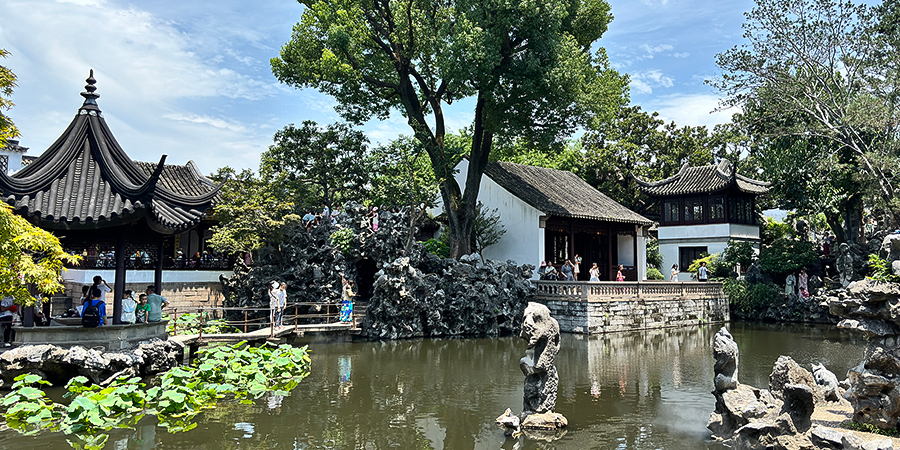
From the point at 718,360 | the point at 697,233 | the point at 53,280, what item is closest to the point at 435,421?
the point at 718,360

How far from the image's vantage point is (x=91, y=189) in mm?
12555

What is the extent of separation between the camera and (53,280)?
1025 cm

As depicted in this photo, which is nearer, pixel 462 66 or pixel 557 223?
pixel 462 66

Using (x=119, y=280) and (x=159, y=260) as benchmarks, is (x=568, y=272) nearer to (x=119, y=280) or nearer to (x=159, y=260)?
(x=159, y=260)

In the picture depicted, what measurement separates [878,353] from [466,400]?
21.0 feet

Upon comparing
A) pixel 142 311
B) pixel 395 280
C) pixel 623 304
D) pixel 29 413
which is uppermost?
pixel 395 280

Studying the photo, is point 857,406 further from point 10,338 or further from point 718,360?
point 10,338

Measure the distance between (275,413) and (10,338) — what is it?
6.67m

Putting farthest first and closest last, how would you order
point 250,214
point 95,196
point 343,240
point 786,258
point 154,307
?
point 786,258 < point 343,240 < point 250,214 < point 154,307 < point 95,196

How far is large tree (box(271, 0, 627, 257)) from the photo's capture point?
66.2 feet

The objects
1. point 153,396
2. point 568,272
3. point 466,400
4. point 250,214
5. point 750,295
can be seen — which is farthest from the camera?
point 750,295

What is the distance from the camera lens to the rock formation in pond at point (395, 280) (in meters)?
19.4

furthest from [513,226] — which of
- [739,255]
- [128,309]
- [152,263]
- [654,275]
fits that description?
[128,309]

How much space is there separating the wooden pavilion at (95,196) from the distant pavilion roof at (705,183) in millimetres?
24001
